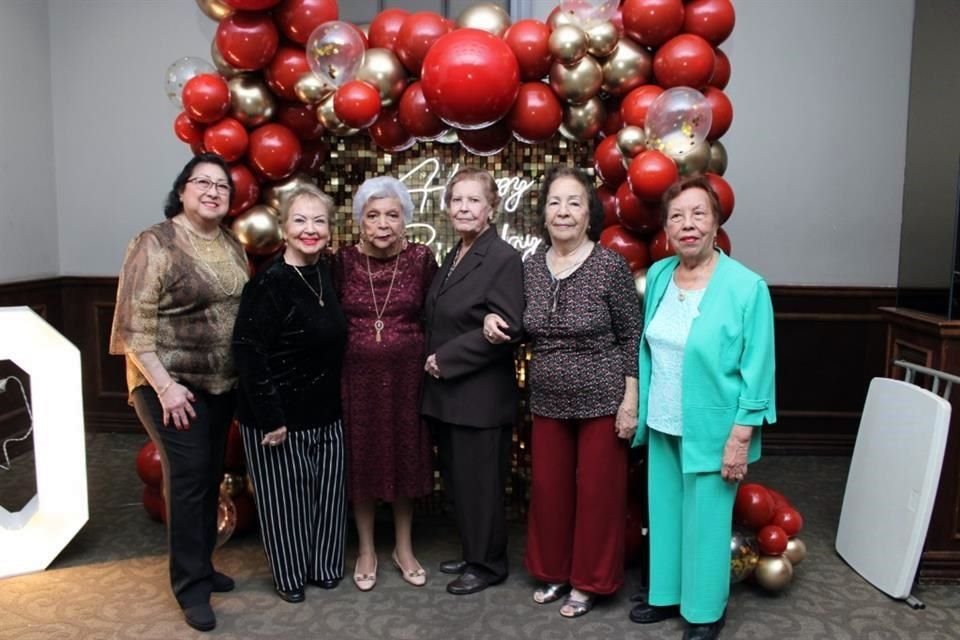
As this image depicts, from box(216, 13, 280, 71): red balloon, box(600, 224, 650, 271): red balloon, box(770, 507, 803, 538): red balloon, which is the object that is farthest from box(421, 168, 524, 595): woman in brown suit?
box(770, 507, 803, 538): red balloon

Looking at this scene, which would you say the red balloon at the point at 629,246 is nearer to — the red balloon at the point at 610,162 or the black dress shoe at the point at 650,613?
the red balloon at the point at 610,162

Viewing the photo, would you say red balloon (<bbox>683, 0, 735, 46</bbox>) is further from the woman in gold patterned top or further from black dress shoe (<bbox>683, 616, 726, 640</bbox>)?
black dress shoe (<bbox>683, 616, 726, 640</bbox>)

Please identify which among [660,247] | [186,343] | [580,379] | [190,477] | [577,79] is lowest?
[190,477]

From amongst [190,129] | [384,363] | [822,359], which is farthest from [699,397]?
[822,359]

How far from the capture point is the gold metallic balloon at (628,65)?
274 centimetres

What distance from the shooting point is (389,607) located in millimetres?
2555

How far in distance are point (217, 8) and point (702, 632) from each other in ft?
9.08

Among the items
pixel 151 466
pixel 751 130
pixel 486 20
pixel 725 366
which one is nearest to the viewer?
pixel 725 366

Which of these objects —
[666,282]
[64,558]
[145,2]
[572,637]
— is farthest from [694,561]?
[145,2]

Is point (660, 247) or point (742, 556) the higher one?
point (660, 247)

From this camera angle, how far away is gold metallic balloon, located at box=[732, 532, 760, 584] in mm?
2596

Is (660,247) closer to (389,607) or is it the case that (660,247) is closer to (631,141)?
(631,141)

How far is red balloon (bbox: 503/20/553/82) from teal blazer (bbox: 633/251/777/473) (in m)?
1.05

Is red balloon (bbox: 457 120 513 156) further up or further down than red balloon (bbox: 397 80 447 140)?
further down
